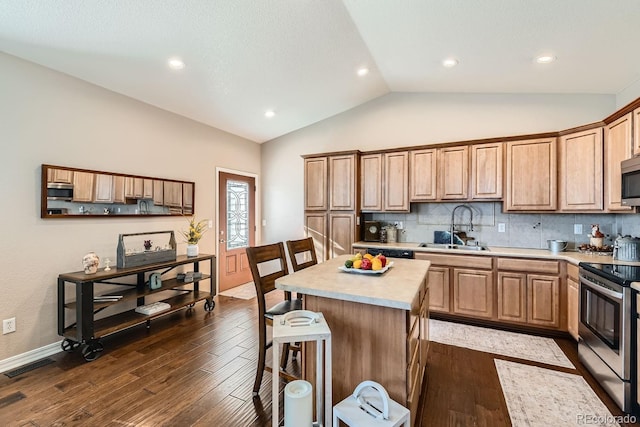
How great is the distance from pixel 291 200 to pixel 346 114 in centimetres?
185

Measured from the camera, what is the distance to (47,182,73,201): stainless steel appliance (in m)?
2.82

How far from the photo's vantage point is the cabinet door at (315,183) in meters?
4.68

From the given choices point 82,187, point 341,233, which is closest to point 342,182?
point 341,233

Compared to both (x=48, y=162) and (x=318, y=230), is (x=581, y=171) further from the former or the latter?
(x=48, y=162)

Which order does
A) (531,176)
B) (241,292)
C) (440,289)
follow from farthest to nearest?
(241,292) < (440,289) < (531,176)

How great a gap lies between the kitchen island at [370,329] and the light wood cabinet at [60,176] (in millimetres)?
2639

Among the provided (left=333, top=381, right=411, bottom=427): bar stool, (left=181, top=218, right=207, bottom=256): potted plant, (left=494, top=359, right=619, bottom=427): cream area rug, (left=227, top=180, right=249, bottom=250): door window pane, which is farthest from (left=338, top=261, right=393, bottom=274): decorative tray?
(left=227, top=180, right=249, bottom=250): door window pane

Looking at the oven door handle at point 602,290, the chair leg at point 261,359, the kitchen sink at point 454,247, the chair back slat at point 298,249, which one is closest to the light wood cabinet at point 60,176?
the chair back slat at point 298,249

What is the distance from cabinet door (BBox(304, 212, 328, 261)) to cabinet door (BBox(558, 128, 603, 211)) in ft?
10.1

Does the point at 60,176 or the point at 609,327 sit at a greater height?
the point at 60,176

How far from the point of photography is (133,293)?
3250 mm

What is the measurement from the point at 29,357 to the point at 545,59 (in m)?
5.77

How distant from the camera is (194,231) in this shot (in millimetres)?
4039

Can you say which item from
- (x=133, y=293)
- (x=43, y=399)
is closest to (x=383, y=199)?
(x=133, y=293)
